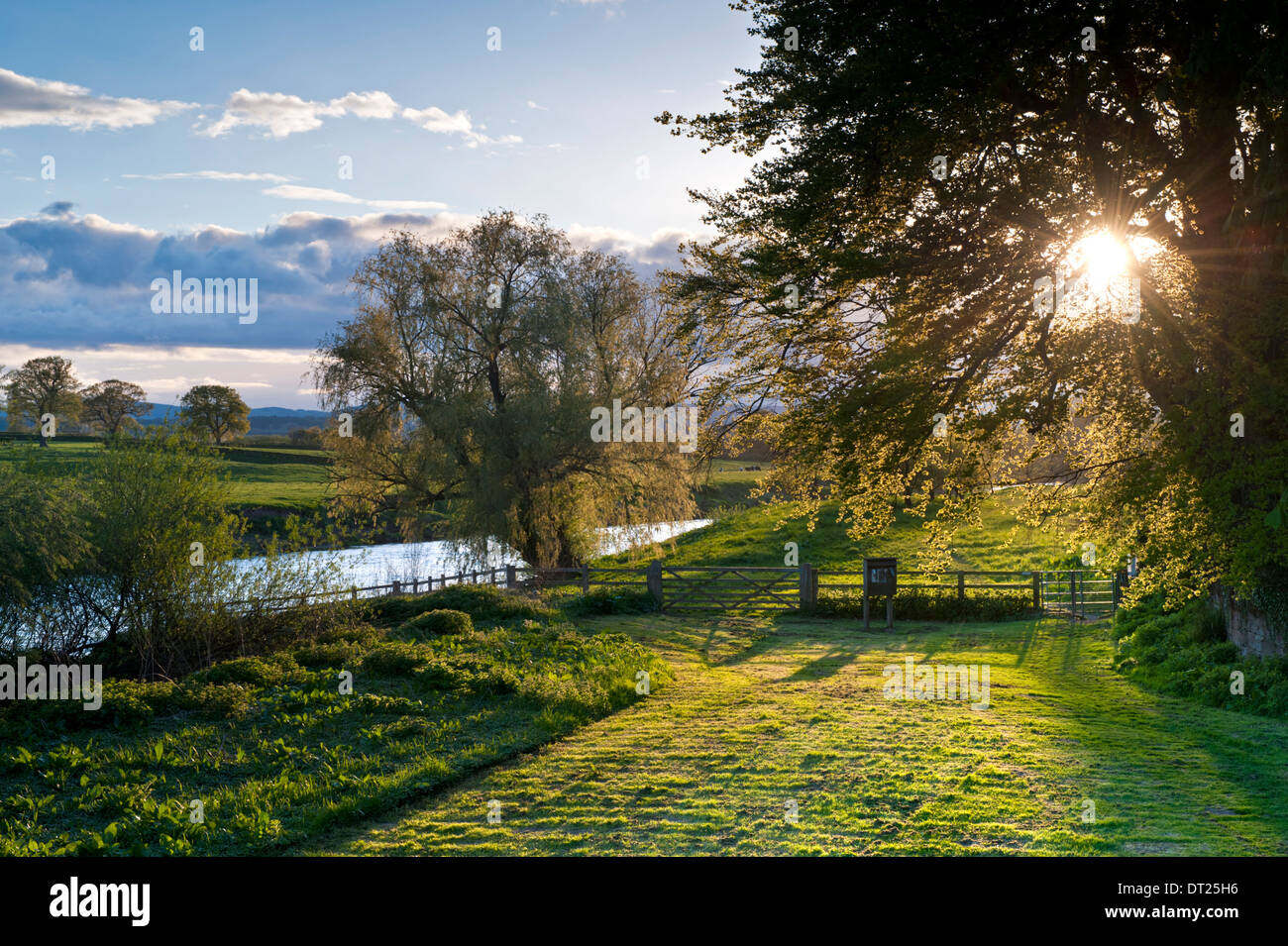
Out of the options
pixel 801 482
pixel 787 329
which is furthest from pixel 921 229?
pixel 801 482

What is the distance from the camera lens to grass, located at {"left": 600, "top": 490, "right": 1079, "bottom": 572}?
3531 centimetres

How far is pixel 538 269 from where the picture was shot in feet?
102

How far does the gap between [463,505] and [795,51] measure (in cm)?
1755

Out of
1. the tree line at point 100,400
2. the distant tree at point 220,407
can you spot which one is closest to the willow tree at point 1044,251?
the tree line at point 100,400

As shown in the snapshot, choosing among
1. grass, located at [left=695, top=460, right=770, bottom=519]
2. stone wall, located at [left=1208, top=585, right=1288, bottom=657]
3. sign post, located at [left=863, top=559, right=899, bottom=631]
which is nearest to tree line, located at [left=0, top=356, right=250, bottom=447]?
grass, located at [left=695, top=460, right=770, bottom=519]

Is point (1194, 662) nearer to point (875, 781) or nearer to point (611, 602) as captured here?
point (875, 781)

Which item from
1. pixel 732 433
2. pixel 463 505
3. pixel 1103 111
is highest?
pixel 1103 111

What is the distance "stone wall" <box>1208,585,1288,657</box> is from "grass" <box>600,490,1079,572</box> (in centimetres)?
1849

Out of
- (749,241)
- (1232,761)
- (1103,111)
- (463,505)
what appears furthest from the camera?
(463,505)

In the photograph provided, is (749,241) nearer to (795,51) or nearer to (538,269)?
(795,51)

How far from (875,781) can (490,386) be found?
23.5 m

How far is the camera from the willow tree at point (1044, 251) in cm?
1166

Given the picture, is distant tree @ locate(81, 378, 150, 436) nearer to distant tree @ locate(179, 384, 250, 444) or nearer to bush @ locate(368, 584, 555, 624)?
distant tree @ locate(179, 384, 250, 444)

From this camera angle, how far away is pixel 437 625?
1738 centimetres
